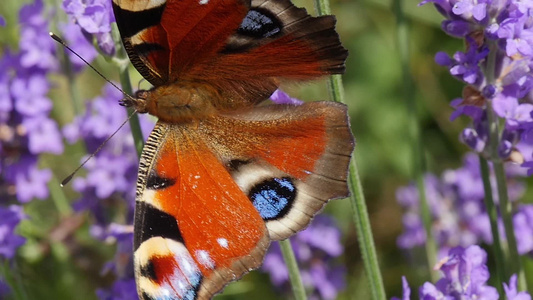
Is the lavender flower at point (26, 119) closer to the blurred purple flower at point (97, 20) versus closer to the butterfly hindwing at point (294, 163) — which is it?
the blurred purple flower at point (97, 20)

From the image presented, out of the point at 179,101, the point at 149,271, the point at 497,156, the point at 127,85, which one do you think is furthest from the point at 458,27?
the point at 149,271

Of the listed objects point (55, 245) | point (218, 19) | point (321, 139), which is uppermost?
point (218, 19)

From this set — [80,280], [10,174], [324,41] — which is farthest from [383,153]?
[324,41]

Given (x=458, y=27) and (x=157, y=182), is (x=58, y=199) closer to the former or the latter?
(x=157, y=182)

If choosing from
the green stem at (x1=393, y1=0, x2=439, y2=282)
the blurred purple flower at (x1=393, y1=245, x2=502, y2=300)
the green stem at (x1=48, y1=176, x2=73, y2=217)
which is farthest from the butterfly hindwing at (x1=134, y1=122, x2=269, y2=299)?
the green stem at (x1=48, y1=176, x2=73, y2=217)

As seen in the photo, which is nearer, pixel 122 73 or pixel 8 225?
pixel 122 73

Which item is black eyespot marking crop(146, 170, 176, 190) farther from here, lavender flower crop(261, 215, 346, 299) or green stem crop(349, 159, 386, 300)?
lavender flower crop(261, 215, 346, 299)

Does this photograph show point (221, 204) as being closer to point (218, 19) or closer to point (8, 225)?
point (218, 19)
